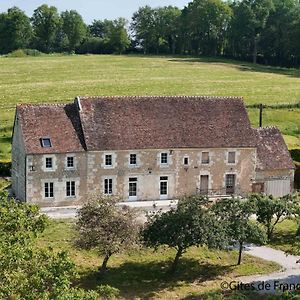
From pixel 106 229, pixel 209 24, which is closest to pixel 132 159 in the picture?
pixel 106 229

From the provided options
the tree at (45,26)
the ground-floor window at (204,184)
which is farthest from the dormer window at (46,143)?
the tree at (45,26)

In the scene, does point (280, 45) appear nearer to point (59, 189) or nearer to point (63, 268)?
point (59, 189)

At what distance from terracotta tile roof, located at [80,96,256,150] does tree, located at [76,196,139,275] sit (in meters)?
12.5

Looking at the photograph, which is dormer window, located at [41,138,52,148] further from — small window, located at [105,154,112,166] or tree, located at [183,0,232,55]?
tree, located at [183,0,232,55]

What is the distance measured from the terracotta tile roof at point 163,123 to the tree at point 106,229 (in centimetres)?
1246

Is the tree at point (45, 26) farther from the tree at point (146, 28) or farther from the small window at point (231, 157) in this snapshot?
the small window at point (231, 157)

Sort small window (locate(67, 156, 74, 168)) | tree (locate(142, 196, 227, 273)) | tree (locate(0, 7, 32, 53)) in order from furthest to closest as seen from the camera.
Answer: tree (locate(0, 7, 32, 53)) < small window (locate(67, 156, 74, 168)) < tree (locate(142, 196, 227, 273))

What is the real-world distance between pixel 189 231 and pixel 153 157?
1453cm

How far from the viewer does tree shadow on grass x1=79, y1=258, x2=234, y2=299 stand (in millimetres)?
35031

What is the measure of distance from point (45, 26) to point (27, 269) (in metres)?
140

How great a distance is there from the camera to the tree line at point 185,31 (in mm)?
126375

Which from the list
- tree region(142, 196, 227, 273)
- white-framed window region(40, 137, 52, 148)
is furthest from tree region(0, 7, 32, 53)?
tree region(142, 196, 227, 273)

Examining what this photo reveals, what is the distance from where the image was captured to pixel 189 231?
118ft

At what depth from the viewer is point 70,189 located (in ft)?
158
